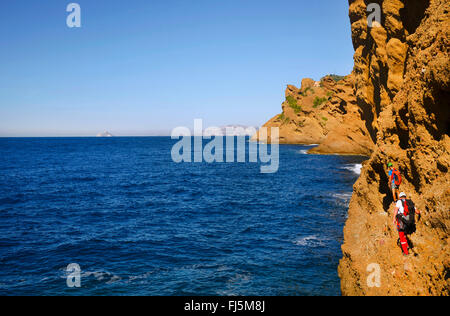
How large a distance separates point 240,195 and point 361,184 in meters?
19.4

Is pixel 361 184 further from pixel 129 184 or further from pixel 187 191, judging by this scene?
pixel 129 184

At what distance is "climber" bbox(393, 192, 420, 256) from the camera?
36.6 ft

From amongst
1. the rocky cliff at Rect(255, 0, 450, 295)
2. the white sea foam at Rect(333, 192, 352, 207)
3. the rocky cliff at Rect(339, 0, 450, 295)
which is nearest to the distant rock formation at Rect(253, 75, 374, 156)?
the white sea foam at Rect(333, 192, 352, 207)

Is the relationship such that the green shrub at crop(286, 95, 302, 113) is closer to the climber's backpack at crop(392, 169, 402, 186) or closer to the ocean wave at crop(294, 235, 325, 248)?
the ocean wave at crop(294, 235, 325, 248)

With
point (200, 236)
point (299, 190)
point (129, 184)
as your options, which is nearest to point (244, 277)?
point (200, 236)

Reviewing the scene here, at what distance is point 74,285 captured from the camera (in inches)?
592

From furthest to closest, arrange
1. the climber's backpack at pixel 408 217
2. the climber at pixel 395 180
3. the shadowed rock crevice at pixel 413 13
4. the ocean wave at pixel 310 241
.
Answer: the ocean wave at pixel 310 241 < the shadowed rock crevice at pixel 413 13 < the climber at pixel 395 180 < the climber's backpack at pixel 408 217

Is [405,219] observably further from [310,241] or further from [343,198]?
[343,198]

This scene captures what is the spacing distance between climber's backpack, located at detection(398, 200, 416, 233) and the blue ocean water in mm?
4649

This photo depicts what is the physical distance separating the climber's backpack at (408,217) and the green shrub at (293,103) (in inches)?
5166

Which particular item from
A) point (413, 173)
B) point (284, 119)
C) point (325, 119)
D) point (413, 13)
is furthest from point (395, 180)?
point (284, 119)

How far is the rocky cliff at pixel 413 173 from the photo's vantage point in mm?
10273

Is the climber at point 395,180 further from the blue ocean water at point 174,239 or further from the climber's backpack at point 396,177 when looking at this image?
the blue ocean water at point 174,239

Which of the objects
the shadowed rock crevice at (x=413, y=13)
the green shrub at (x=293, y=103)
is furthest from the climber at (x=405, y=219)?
the green shrub at (x=293, y=103)
